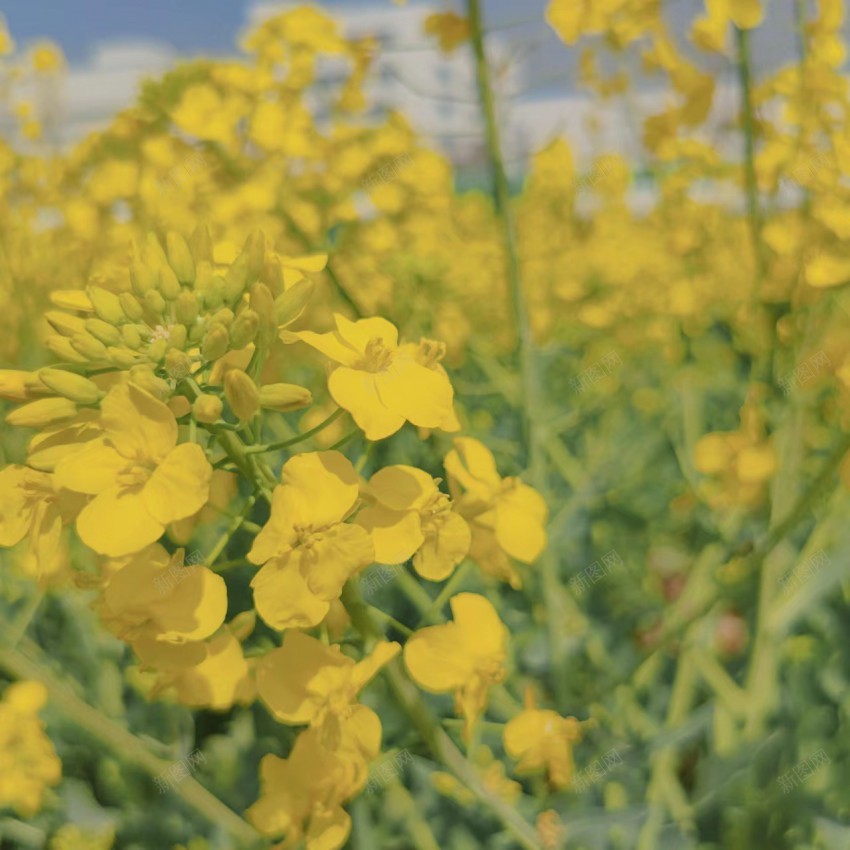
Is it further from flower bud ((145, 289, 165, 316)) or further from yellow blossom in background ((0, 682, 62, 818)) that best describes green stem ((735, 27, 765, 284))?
yellow blossom in background ((0, 682, 62, 818))

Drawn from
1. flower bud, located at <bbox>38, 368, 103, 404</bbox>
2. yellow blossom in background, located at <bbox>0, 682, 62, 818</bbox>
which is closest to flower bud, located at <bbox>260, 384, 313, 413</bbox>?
flower bud, located at <bbox>38, 368, 103, 404</bbox>

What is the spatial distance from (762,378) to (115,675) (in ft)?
3.54

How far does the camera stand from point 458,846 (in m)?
1.15

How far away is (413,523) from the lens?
643 millimetres

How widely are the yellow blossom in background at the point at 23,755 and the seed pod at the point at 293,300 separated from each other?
25.4 inches

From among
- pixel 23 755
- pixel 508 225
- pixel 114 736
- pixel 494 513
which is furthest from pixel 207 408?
pixel 23 755

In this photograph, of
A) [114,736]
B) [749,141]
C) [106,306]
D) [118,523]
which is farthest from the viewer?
[749,141]

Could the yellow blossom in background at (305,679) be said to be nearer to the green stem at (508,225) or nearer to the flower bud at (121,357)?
the flower bud at (121,357)

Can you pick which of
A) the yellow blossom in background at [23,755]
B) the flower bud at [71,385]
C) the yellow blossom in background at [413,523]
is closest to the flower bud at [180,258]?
the flower bud at [71,385]

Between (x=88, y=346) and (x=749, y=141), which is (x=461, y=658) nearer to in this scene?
(x=88, y=346)

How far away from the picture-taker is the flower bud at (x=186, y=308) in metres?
0.68

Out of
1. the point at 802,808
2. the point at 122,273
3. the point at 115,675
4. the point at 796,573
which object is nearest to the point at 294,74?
the point at 122,273

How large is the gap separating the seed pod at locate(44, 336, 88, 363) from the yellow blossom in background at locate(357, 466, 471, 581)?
0.81 feet

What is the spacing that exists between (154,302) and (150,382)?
0.10 meters
